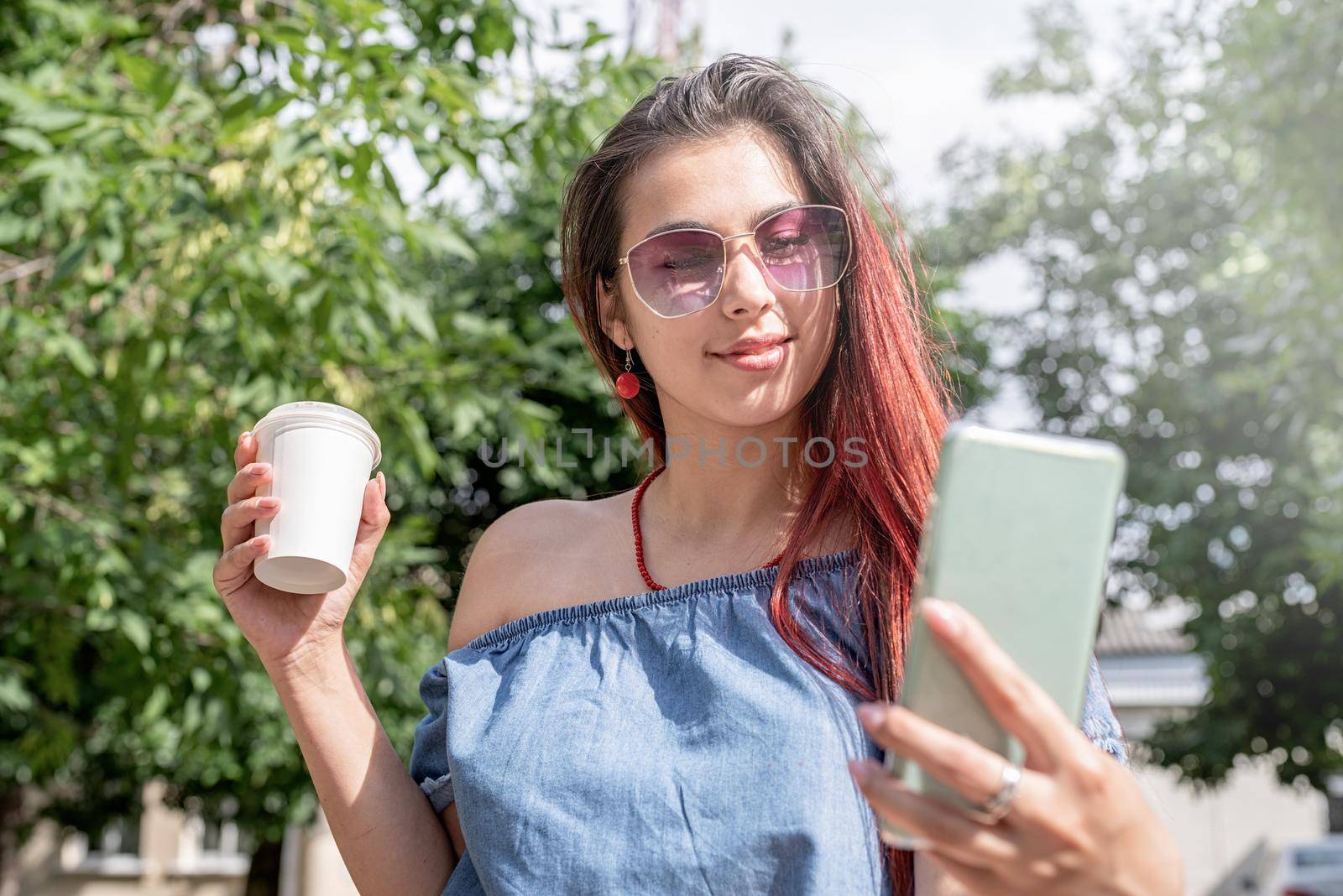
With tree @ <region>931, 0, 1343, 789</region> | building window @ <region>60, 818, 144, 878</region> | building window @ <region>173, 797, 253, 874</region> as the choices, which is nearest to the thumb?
tree @ <region>931, 0, 1343, 789</region>

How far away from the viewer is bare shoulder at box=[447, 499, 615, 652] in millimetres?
1692

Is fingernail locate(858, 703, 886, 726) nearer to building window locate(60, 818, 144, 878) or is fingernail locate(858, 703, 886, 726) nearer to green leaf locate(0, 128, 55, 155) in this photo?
green leaf locate(0, 128, 55, 155)

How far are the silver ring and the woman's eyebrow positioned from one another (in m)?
0.89

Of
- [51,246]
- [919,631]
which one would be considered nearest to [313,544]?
[919,631]

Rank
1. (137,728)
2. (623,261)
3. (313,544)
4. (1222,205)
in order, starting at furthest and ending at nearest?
(1222,205) → (137,728) → (623,261) → (313,544)

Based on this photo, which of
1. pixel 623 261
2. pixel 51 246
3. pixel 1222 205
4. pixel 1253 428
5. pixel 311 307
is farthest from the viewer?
pixel 1222 205

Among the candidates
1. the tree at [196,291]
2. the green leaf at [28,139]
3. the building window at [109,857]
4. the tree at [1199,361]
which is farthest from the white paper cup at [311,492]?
the building window at [109,857]

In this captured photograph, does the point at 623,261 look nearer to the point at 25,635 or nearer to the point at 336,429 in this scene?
the point at 336,429

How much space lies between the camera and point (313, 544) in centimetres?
152

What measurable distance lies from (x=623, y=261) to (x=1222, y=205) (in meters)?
11.4

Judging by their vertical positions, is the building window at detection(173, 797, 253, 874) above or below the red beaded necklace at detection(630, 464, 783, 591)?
below

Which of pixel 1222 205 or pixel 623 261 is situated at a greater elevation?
pixel 1222 205

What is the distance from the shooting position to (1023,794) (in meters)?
0.82

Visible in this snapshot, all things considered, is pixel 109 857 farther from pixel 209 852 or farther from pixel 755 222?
pixel 755 222
